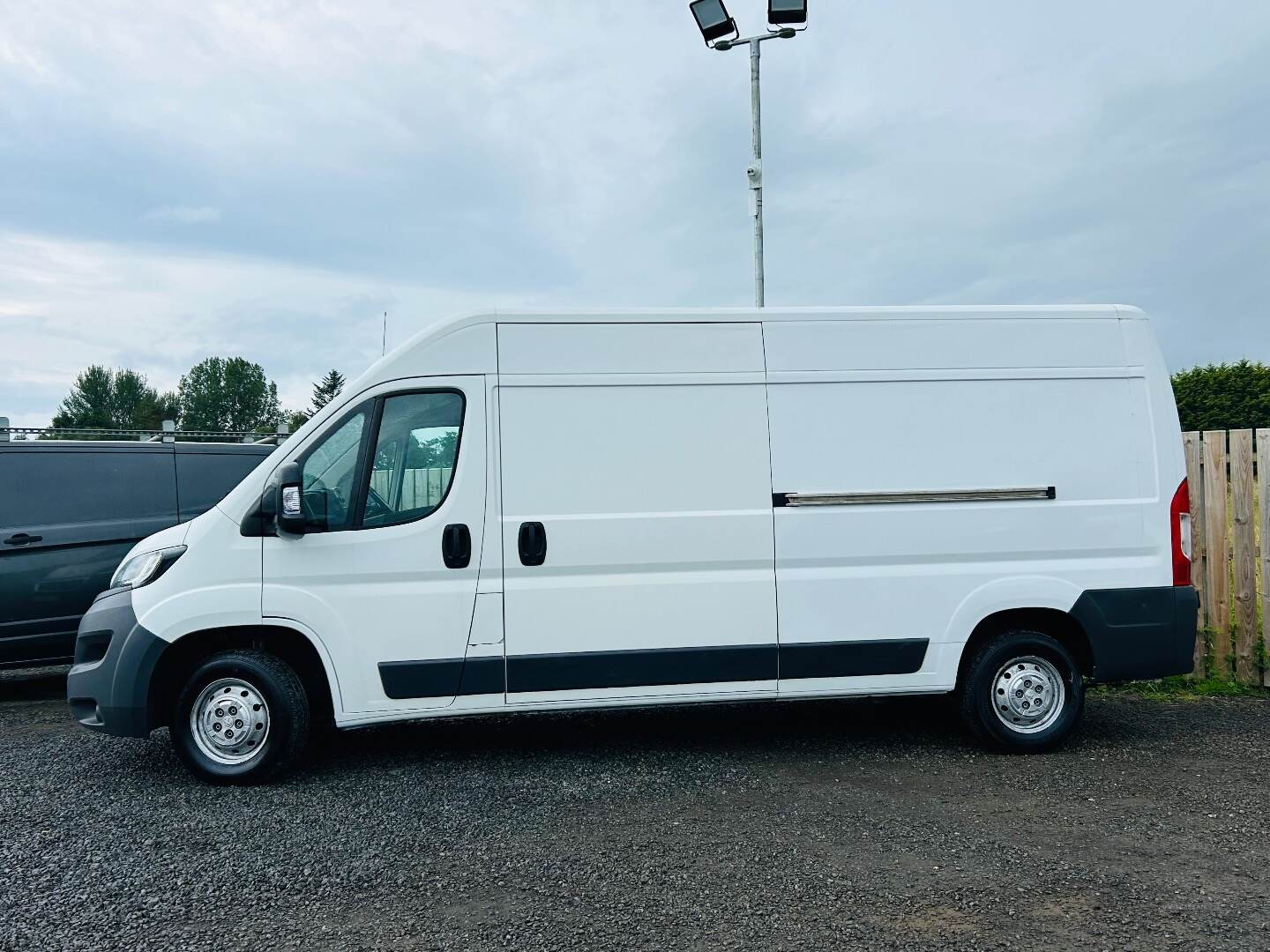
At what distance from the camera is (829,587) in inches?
216

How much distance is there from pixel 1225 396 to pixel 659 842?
19416 mm

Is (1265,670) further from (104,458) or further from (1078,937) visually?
(104,458)

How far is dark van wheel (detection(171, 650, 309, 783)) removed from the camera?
5.25m

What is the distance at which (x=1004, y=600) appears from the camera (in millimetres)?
5566

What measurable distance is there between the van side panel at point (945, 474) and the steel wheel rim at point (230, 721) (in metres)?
2.81

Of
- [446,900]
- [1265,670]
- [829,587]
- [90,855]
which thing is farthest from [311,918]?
[1265,670]

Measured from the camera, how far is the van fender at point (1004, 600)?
555cm

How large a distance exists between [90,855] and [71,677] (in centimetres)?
130

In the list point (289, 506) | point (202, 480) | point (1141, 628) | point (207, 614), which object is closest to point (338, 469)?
point (289, 506)

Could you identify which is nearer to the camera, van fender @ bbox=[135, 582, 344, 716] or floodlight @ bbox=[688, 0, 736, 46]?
van fender @ bbox=[135, 582, 344, 716]

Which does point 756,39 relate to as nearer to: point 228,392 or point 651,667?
point 651,667

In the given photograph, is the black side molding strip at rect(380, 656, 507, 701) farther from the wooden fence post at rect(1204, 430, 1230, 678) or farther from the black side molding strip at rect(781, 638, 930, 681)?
the wooden fence post at rect(1204, 430, 1230, 678)

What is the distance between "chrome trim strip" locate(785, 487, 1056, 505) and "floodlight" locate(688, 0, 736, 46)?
258 inches

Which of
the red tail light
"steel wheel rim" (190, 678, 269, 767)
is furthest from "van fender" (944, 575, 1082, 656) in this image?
"steel wheel rim" (190, 678, 269, 767)
